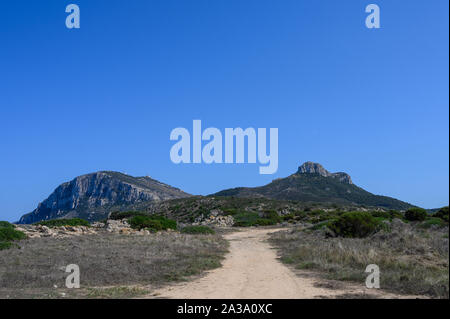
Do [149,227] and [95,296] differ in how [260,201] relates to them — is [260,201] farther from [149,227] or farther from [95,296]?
[95,296]

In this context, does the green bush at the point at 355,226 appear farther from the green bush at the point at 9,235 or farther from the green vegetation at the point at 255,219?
the green vegetation at the point at 255,219

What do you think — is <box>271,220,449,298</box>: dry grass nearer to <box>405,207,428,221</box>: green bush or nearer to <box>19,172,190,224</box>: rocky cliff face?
<box>405,207,428,221</box>: green bush

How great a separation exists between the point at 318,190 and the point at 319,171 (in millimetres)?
20008

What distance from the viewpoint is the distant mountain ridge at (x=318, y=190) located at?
109 m

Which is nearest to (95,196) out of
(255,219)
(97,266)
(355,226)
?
(255,219)

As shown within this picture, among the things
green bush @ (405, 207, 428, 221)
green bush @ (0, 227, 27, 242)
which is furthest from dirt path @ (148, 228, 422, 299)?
green bush @ (405, 207, 428, 221)

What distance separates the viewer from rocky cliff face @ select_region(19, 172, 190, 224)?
384ft

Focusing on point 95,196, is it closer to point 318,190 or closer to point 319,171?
point 318,190

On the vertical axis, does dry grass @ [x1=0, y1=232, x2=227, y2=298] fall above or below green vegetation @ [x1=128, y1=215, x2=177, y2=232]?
above

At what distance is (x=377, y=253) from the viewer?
1473 centimetres

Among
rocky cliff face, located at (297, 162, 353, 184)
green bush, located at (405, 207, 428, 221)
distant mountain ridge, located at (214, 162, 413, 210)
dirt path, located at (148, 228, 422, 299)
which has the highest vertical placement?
rocky cliff face, located at (297, 162, 353, 184)

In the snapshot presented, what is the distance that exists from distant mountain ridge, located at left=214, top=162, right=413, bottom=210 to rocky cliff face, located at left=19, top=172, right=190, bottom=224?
31938 millimetres
